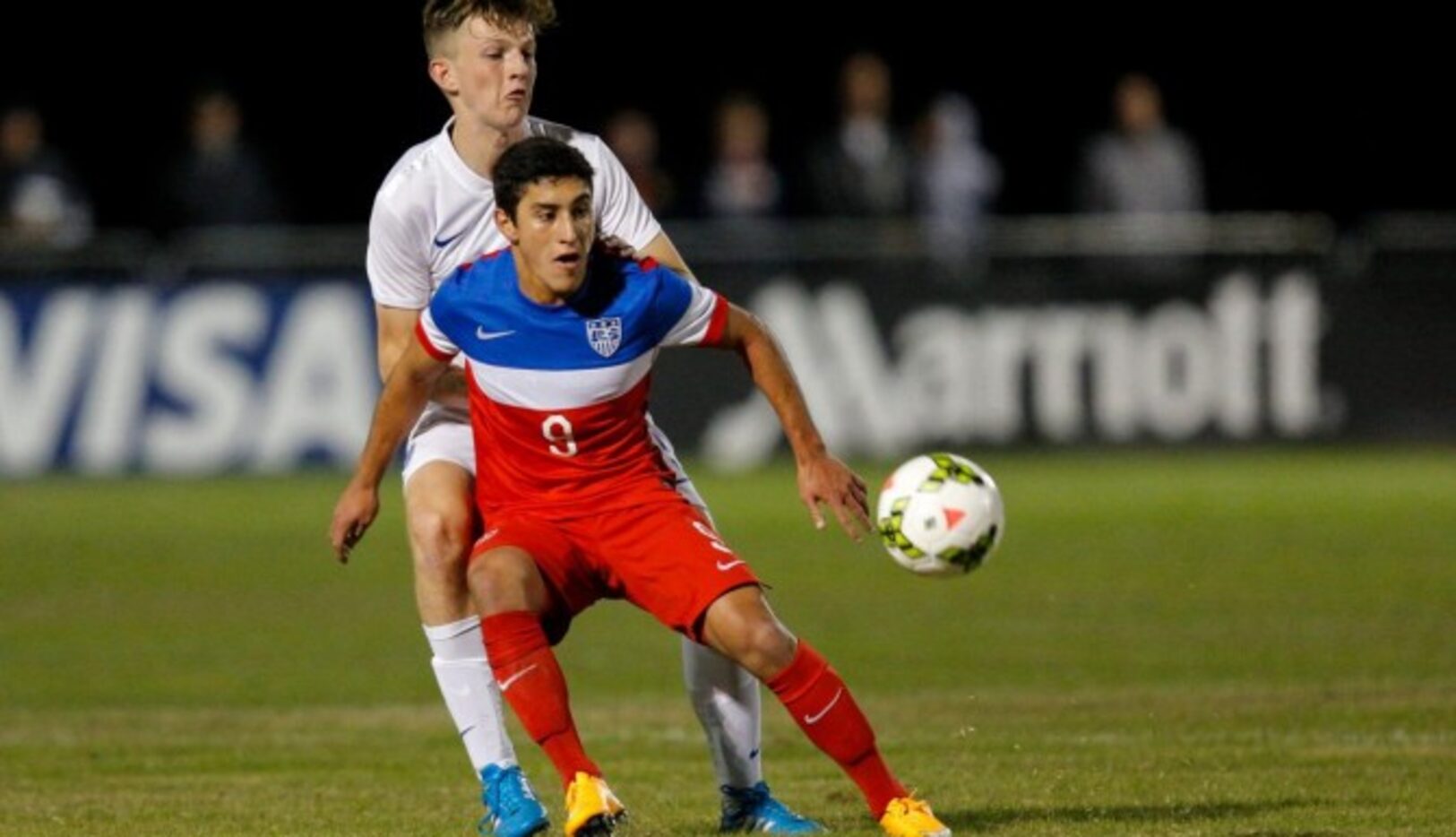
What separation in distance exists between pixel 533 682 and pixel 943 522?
1.18 m

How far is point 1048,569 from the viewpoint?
634 inches

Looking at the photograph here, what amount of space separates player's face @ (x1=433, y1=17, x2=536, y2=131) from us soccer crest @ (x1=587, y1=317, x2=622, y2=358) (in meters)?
0.92

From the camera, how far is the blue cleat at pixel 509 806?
316 inches

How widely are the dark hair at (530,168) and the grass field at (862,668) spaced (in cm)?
181

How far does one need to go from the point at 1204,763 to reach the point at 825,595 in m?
6.01

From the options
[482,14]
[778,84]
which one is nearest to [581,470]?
[482,14]

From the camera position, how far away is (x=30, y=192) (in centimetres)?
2219

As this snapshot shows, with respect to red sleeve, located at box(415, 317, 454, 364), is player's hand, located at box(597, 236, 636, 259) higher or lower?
higher

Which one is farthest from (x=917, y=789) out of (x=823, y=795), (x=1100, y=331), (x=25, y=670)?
(x=1100, y=331)

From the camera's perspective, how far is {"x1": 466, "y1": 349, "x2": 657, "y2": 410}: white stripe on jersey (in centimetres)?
807

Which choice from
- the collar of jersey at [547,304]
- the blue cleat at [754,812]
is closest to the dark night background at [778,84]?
the blue cleat at [754,812]

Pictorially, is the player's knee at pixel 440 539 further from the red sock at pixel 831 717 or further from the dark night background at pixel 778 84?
the dark night background at pixel 778 84

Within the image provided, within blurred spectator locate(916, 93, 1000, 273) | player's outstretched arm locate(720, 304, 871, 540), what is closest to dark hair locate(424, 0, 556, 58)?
player's outstretched arm locate(720, 304, 871, 540)

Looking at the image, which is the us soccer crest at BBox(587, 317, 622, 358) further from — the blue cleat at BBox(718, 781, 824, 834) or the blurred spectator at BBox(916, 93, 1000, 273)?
the blurred spectator at BBox(916, 93, 1000, 273)
